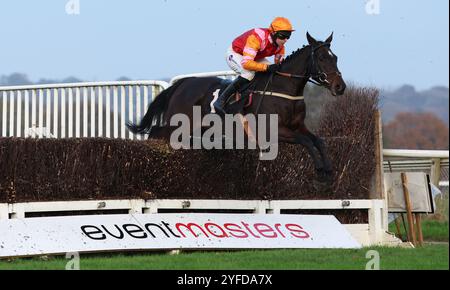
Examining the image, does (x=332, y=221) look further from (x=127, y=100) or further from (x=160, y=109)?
(x=127, y=100)

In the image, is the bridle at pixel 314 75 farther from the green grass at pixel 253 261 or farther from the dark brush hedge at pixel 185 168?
the green grass at pixel 253 261

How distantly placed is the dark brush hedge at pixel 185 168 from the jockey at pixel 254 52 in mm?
736

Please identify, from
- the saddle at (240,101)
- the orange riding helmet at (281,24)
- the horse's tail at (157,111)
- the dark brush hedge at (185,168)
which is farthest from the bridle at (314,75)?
the horse's tail at (157,111)

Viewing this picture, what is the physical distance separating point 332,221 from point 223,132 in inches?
62.2

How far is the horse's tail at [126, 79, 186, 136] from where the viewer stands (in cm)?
1138

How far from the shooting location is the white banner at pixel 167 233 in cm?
848

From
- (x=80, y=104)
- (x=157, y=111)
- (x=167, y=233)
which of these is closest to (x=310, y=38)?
(x=157, y=111)

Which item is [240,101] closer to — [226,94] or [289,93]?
[226,94]

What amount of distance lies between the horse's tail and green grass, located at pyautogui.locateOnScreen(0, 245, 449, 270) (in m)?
2.60

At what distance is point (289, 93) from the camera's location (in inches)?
414

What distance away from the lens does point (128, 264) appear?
7891mm

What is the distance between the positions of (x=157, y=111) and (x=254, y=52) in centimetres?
169

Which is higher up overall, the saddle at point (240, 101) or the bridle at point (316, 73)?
the bridle at point (316, 73)

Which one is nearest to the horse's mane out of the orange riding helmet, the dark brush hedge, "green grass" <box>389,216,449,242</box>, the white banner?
the orange riding helmet
